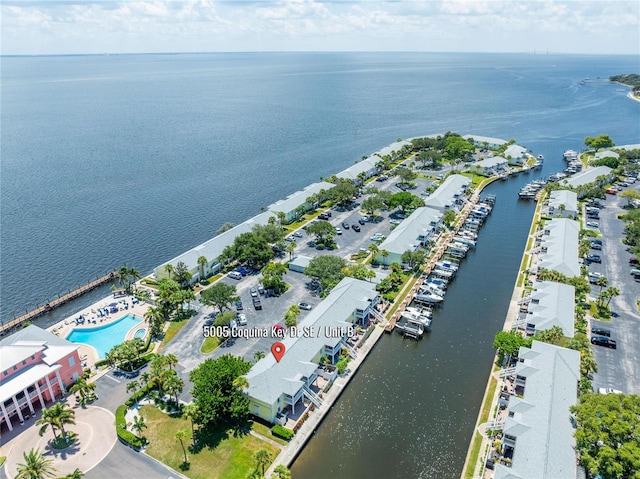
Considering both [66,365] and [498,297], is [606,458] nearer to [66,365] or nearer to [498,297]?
[498,297]

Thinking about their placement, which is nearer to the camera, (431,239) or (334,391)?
(334,391)

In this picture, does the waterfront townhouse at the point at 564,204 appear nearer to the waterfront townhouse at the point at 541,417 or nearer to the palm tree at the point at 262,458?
the waterfront townhouse at the point at 541,417

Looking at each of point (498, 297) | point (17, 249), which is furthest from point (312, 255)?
point (17, 249)

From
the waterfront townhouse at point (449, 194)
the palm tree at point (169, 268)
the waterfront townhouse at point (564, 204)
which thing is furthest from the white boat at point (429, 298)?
the waterfront townhouse at point (564, 204)

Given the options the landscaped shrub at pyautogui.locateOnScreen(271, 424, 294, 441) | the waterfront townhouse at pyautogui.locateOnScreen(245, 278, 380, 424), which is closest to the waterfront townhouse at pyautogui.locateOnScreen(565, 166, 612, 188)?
the waterfront townhouse at pyautogui.locateOnScreen(245, 278, 380, 424)

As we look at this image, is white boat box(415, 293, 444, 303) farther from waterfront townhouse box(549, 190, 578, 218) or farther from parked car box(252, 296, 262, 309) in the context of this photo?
waterfront townhouse box(549, 190, 578, 218)

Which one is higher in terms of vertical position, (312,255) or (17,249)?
(312,255)
